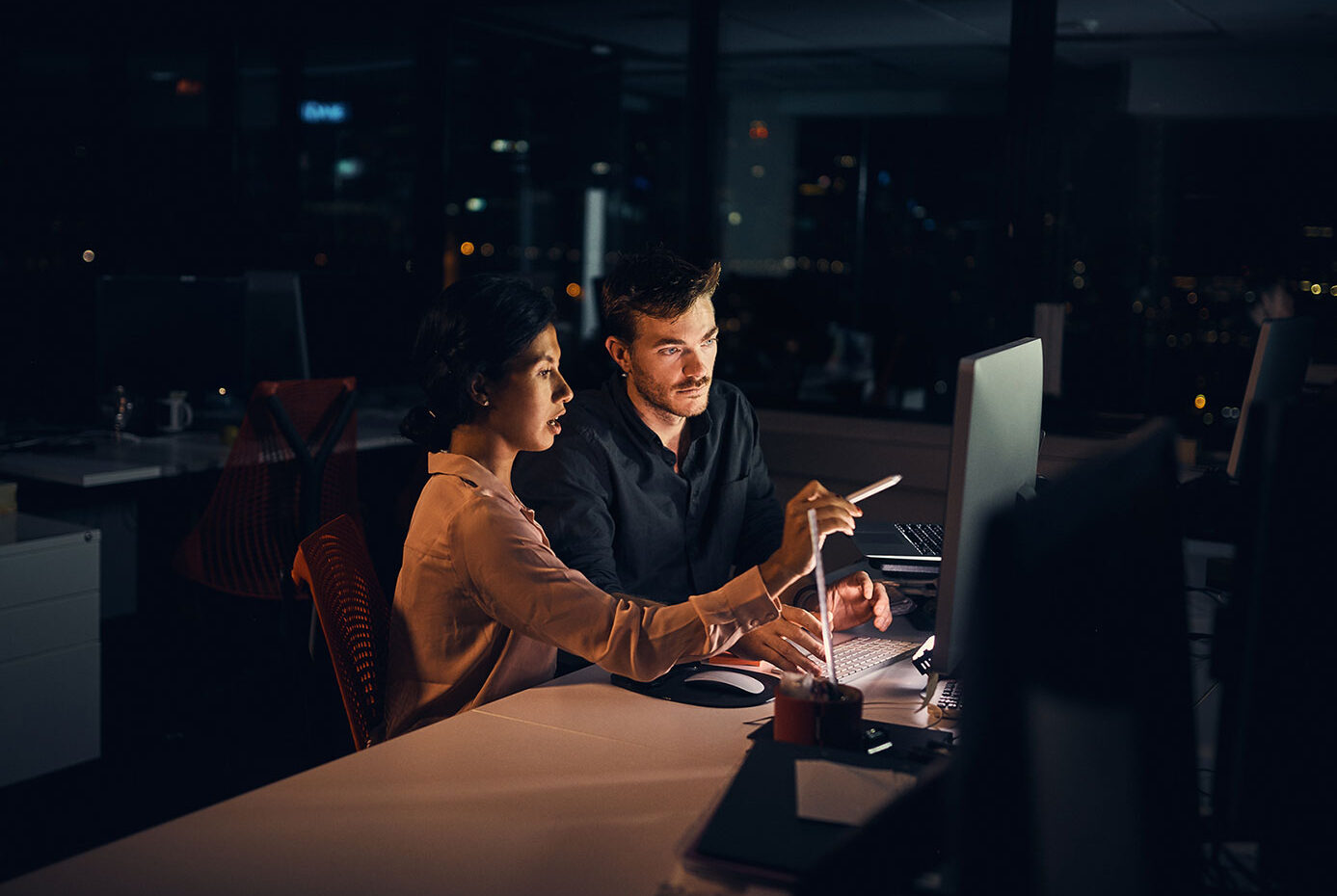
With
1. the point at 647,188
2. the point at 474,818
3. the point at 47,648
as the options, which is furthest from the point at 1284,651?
the point at 647,188

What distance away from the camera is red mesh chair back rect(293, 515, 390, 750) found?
170 centimetres

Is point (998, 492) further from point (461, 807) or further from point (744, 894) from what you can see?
point (461, 807)

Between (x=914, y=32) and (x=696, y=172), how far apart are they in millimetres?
2903

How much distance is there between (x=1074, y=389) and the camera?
225 inches

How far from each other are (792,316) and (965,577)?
560 centimetres

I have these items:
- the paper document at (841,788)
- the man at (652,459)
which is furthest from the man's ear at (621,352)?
the paper document at (841,788)

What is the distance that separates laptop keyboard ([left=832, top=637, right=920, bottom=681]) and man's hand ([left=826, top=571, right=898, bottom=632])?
0.04 meters

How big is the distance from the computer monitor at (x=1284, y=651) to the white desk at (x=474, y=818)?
19.5 inches

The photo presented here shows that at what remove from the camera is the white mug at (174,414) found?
420 centimetres

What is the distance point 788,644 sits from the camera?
1866 millimetres

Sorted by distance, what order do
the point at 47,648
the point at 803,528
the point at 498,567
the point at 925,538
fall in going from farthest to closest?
the point at 47,648
the point at 925,538
the point at 498,567
the point at 803,528

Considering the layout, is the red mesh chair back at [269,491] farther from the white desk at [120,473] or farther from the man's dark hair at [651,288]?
the man's dark hair at [651,288]

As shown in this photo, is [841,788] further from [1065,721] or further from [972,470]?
[1065,721]

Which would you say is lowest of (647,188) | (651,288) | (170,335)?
(170,335)
